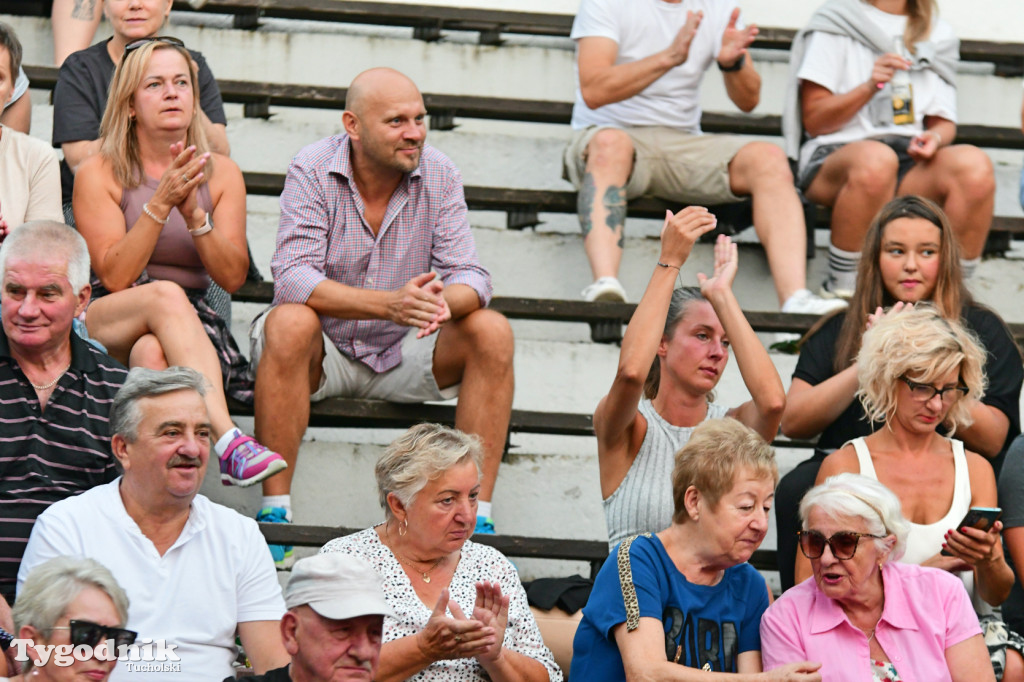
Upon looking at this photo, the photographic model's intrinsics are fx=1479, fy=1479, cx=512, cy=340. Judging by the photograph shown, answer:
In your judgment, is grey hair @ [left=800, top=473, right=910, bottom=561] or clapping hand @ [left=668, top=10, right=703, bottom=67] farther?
clapping hand @ [left=668, top=10, right=703, bottom=67]

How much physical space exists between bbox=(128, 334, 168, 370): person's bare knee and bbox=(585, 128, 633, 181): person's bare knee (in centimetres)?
160

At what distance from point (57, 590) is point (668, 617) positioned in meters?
1.15

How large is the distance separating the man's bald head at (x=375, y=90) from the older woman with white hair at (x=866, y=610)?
5.21 feet

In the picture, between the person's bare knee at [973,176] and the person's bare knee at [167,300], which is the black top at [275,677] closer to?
the person's bare knee at [167,300]

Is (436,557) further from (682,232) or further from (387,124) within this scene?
(387,124)

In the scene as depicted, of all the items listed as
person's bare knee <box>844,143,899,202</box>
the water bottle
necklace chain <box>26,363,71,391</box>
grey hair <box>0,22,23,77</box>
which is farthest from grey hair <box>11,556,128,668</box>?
the water bottle

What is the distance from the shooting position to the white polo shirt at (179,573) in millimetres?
2818

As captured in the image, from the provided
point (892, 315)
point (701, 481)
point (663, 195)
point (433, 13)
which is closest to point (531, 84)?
point (433, 13)

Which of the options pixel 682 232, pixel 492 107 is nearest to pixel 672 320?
pixel 682 232

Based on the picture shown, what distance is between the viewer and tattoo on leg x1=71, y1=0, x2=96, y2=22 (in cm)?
502

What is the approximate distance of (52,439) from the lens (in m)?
3.15

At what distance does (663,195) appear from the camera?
477 cm

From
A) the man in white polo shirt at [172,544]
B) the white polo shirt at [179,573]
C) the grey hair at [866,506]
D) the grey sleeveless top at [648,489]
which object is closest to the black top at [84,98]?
the man in white polo shirt at [172,544]

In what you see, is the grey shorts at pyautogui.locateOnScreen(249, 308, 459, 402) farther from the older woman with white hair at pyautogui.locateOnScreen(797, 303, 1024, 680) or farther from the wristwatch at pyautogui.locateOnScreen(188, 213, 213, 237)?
the older woman with white hair at pyautogui.locateOnScreen(797, 303, 1024, 680)
